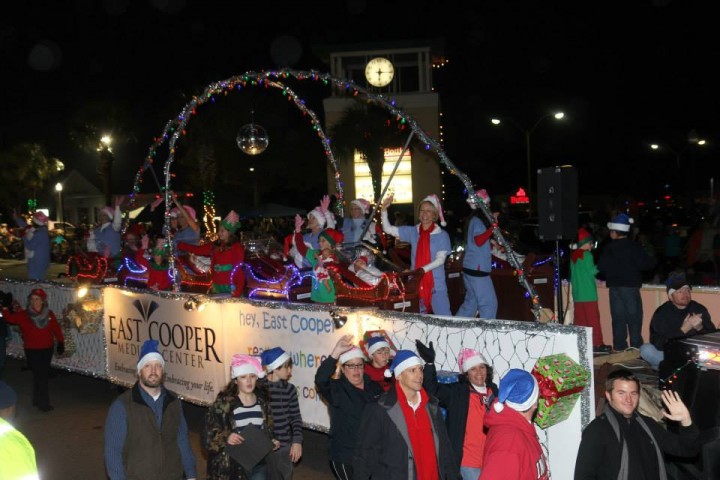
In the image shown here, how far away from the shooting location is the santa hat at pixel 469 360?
5.50 meters

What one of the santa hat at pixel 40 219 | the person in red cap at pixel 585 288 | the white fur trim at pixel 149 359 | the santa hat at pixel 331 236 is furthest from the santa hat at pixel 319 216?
the santa hat at pixel 40 219

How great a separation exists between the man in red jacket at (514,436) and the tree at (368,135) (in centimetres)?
2694

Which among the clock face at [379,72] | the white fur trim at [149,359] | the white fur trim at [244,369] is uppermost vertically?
the clock face at [379,72]

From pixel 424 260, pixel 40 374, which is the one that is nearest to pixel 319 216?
pixel 424 260

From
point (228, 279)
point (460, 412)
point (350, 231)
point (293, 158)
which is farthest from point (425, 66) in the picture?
point (460, 412)

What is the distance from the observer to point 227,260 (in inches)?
394

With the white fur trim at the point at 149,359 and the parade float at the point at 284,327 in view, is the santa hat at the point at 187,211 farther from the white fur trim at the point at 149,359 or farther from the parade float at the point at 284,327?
the white fur trim at the point at 149,359

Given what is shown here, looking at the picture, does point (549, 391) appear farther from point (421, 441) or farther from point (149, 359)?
point (149, 359)

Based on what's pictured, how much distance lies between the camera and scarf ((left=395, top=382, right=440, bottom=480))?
473 centimetres

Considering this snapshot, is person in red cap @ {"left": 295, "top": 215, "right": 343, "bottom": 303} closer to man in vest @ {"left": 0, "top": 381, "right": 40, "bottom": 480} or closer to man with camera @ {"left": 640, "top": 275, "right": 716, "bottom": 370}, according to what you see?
man with camera @ {"left": 640, "top": 275, "right": 716, "bottom": 370}

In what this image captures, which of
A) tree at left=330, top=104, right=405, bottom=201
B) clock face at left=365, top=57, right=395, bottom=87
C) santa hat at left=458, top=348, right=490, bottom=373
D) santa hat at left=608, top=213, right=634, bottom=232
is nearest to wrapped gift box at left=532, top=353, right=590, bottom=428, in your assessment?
santa hat at left=458, top=348, right=490, bottom=373

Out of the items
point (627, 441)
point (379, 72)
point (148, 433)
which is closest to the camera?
point (627, 441)

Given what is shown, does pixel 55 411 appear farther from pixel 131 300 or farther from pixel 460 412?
pixel 460 412

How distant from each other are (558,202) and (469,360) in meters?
2.83
